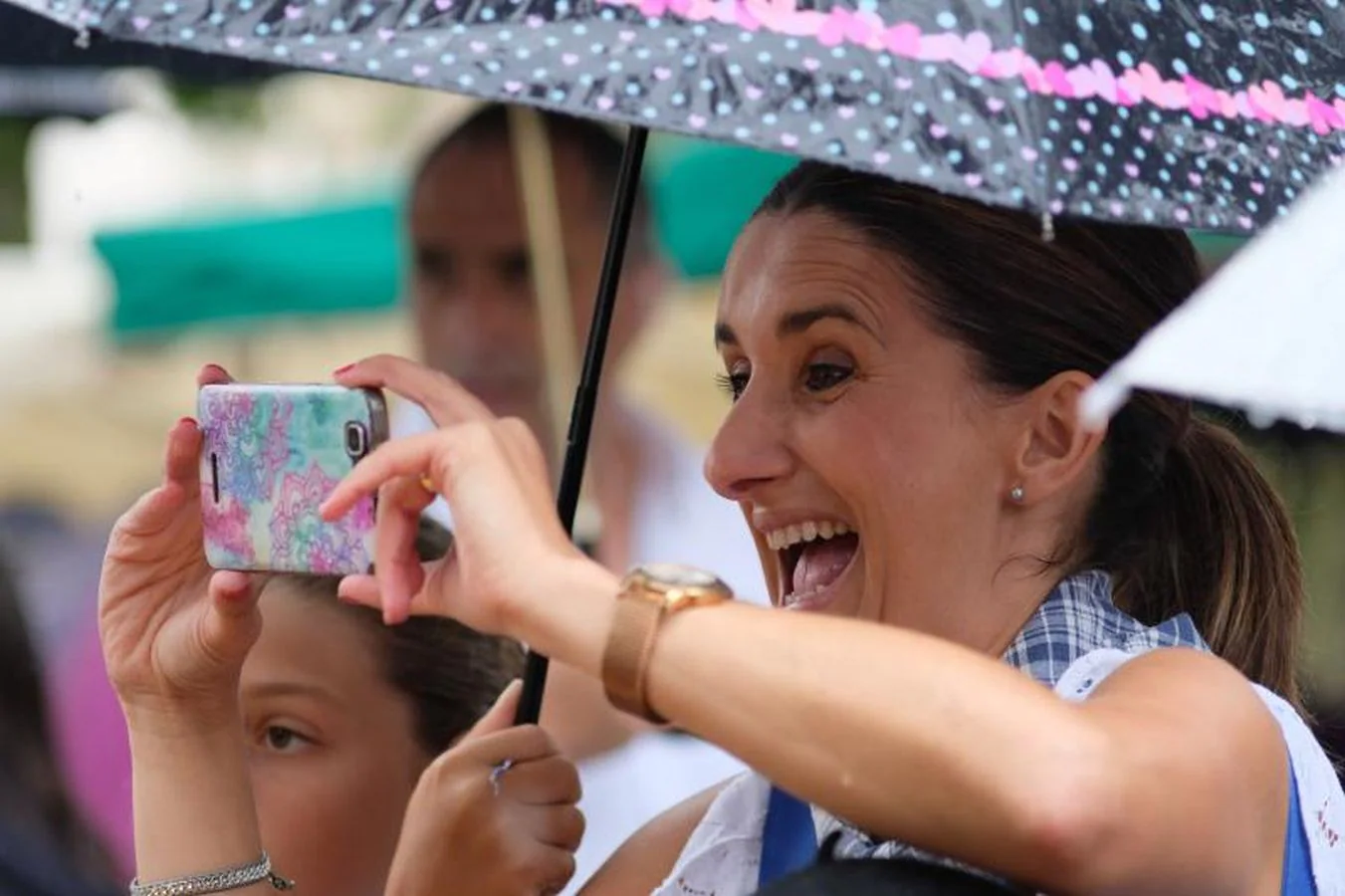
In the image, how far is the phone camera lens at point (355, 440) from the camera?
247 centimetres

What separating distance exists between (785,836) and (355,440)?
726mm

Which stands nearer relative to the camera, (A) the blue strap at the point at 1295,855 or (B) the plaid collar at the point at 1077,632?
(A) the blue strap at the point at 1295,855

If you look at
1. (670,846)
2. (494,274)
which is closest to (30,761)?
(494,274)

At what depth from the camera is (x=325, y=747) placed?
3.39m

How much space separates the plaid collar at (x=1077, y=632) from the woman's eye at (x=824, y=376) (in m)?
0.33

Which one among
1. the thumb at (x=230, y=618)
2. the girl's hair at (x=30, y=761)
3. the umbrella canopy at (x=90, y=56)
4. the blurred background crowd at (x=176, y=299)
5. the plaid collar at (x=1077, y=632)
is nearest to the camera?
the plaid collar at (x=1077, y=632)

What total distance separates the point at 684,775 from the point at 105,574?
1.85 metres

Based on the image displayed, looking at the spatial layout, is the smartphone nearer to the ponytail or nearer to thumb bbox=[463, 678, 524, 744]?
thumb bbox=[463, 678, 524, 744]

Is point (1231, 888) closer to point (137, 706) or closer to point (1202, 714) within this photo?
point (1202, 714)

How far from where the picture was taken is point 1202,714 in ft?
7.55

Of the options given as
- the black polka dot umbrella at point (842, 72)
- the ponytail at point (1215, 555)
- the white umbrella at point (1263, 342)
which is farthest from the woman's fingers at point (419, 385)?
the ponytail at point (1215, 555)

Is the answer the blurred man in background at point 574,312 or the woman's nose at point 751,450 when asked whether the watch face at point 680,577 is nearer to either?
the woman's nose at point 751,450

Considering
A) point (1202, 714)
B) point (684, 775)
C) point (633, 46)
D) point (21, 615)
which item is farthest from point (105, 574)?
point (21, 615)

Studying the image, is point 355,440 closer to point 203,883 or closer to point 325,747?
point 203,883
